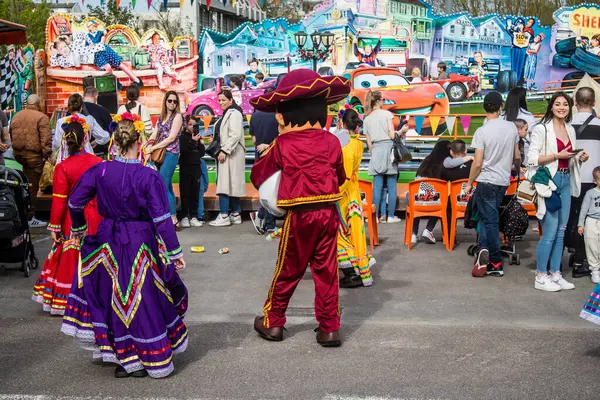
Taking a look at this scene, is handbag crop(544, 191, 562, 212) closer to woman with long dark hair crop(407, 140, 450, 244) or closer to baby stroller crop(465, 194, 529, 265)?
baby stroller crop(465, 194, 529, 265)

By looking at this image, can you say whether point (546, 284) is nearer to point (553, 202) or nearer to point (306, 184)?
point (553, 202)

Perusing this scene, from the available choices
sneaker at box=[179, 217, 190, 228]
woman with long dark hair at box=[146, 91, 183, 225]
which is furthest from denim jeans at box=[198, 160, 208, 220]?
woman with long dark hair at box=[146, 91, 183, 225]

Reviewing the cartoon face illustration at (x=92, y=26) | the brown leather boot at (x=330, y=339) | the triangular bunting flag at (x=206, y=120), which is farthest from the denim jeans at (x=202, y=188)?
the cartoon face illustration at (x=92, y=26)

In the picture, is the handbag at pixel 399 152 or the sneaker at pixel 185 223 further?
the sneaker at pixel 185 223

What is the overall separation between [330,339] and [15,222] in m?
3.89

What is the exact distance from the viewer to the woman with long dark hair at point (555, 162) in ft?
23.4

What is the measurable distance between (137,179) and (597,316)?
3295 millimetres

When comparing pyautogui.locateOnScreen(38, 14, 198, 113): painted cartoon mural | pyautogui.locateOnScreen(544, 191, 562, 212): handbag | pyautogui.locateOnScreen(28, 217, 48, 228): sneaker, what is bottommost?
pyautogui.locateOnScreen(28, 217, 48, 228): sneaker

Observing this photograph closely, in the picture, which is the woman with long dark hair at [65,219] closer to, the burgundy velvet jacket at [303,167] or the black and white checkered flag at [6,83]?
the burgundy velvet jacket at [303,167]

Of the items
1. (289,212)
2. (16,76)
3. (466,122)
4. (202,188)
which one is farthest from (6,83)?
(289,212)

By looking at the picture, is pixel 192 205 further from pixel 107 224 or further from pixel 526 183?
pixel 107 224

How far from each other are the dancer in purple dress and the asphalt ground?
0.23 m

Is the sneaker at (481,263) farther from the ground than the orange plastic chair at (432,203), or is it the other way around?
the orange plastic chair at (432,203)

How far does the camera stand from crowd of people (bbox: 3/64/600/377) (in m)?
5.05
